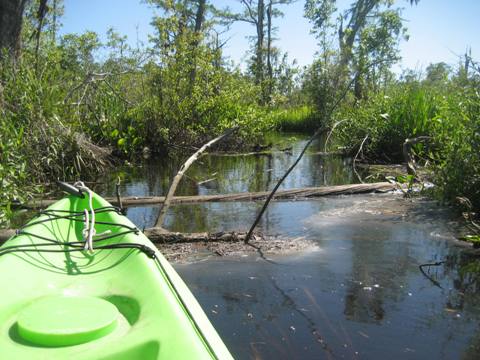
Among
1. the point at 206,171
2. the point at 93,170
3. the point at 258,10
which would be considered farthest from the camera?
the point at 258,10

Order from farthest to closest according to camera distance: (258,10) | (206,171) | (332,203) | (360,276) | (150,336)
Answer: (258,10)
(206,171)
(332,203)
(360,276)
(150,336)

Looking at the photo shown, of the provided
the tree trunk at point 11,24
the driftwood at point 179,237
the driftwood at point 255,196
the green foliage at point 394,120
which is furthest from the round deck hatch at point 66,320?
the green foliage at point 394,120

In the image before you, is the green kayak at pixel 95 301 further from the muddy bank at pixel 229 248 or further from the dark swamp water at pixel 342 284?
the muddy bank at pixel 229 248

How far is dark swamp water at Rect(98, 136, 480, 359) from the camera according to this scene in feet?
9.50

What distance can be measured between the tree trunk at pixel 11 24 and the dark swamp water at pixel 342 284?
3.45 meters

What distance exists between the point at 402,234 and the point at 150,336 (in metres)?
3.96

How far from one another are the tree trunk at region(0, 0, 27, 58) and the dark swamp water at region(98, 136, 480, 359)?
3455 mm

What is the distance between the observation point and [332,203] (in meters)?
6.75

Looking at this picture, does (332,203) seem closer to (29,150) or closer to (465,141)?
(465,141)

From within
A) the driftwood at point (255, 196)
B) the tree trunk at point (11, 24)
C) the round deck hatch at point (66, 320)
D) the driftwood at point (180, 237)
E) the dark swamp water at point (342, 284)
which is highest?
the tree trunk at point (11, 24)

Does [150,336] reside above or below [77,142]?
below

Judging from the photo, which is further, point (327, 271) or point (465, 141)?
point (465, 141)

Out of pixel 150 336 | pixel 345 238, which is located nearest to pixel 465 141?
pixel 345 238

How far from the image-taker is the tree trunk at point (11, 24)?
24.2 ft
